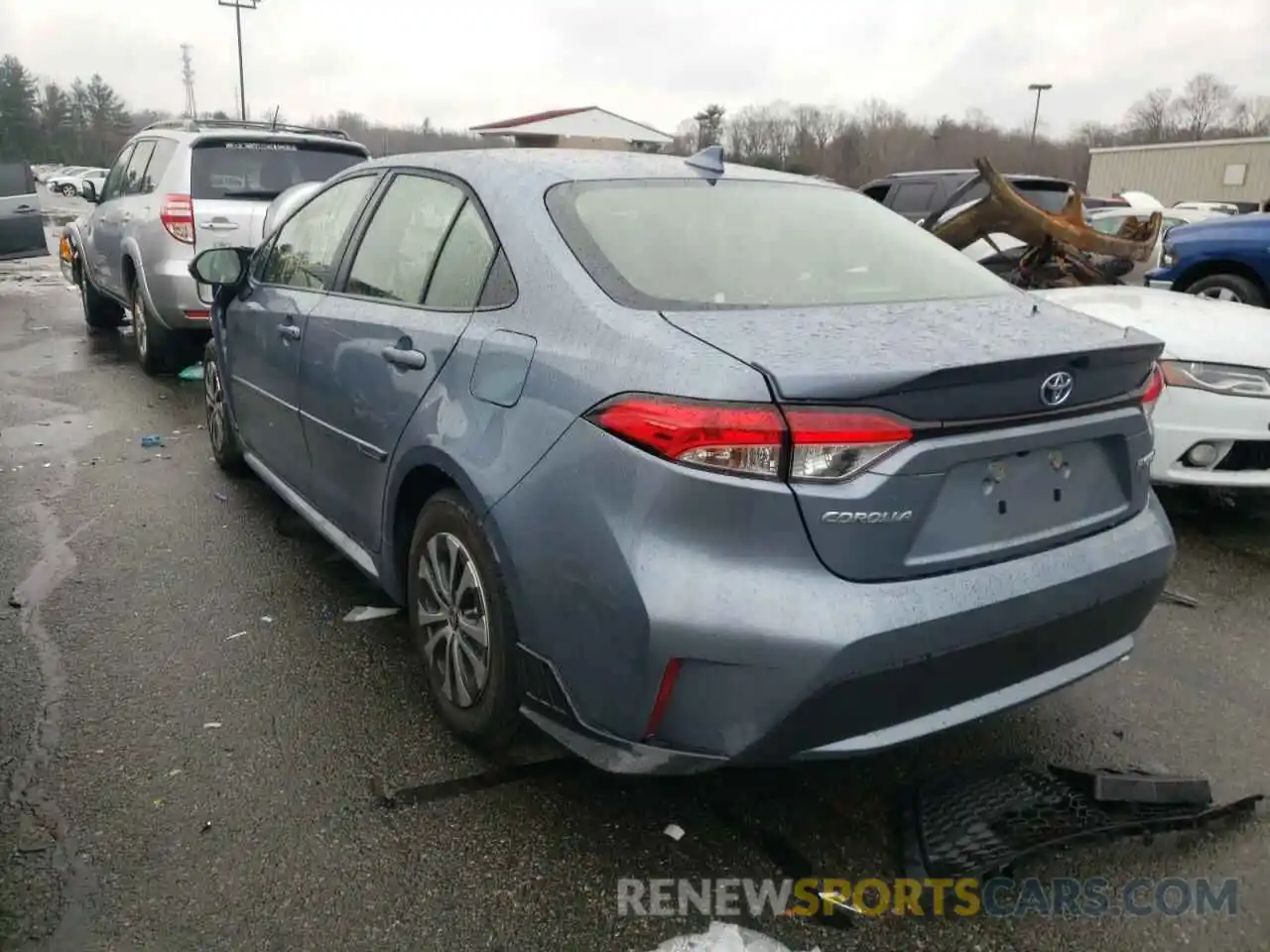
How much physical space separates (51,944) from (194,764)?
683 millimetres

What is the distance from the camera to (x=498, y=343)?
2.56 metres

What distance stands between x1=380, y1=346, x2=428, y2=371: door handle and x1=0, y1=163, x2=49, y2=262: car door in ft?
33.0

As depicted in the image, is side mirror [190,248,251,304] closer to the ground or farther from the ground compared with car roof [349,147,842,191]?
closer to the ground

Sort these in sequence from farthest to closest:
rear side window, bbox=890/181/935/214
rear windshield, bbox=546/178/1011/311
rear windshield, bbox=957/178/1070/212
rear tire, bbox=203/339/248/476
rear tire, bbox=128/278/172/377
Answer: rear side window, bbox=890/181/935/214
rear windshield, bbox=957/178/1070/212
rear tire, bbox=128/278/172/377
rear tire, bbox=203/339/248/476
rear windshield, bbox=546/178/1011/311

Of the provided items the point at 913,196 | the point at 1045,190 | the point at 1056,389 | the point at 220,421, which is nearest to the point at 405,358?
the point at 1056,389

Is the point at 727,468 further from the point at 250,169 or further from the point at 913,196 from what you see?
the point at 913,196

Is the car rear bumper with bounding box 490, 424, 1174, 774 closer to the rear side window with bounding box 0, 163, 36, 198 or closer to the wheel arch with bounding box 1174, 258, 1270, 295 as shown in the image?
the wheel arch with bounding box 1174, 258, 1270, 295

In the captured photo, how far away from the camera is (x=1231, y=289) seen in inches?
299

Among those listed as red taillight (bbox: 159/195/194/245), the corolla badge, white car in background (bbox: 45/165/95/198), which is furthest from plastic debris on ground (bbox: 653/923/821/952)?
white car in background (bbox: 45/165/95/198)

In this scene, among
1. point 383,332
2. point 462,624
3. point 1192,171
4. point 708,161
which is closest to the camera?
point 462,624

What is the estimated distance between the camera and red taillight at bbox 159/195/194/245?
7152 mm

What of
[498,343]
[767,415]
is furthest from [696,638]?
[498,343]

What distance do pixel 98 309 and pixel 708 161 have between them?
355 inches

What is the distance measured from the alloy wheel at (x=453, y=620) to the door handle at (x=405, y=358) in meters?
0.50
